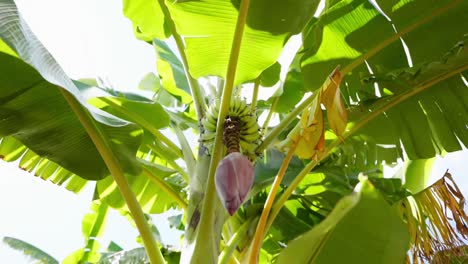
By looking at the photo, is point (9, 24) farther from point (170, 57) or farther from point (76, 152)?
point (170, 57)

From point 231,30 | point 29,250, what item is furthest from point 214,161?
point 29,250

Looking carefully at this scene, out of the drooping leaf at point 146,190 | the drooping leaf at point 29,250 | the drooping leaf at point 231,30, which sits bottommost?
the drooping leaf at point 29,250

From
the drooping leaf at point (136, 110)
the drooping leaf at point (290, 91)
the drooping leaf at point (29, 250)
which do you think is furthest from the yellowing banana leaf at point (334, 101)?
the drooping leaf at point (29, 250)

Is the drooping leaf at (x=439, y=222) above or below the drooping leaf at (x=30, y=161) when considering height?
above

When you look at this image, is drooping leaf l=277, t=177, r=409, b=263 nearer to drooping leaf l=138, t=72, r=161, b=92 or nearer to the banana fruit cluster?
the banana fruit cluster

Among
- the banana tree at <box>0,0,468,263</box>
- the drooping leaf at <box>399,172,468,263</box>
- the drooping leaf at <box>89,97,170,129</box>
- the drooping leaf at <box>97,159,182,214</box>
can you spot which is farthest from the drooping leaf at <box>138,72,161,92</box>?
the drooping leaf at <box>399,172,468,263</box>

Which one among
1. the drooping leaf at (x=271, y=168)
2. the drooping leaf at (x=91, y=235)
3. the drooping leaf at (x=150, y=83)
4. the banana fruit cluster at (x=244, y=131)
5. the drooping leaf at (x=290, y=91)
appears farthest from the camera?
the drooping leaf at (x=150, y=83)

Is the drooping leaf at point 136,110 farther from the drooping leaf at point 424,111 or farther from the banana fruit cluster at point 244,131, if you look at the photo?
the drooping leaf at point 424,111
